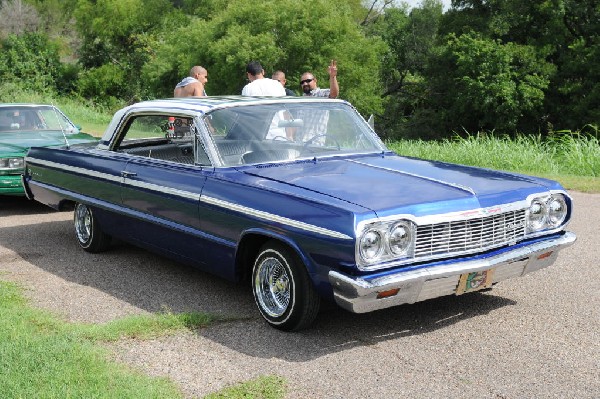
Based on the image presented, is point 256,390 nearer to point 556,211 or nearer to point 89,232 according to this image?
point 556,211

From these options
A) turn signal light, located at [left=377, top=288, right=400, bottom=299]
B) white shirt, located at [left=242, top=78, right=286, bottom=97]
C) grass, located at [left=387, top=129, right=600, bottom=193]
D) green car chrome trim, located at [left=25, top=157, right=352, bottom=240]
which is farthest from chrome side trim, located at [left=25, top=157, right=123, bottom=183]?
grass, located at [left=387, top=129, right=600, bottom=193]

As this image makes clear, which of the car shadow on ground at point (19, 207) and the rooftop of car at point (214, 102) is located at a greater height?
the rooftop of car at point (214, 102)

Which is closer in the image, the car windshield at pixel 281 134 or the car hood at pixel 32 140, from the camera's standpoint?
the car windshield at pixel 281 134

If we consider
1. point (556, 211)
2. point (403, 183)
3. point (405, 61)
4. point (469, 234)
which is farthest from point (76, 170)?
point (405, 61)

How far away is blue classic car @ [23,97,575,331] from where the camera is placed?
191 inches

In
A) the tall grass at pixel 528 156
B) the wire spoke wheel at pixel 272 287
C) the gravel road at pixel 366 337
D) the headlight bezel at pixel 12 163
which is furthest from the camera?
the tall grass at pixel 528 156

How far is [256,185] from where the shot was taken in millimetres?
5496

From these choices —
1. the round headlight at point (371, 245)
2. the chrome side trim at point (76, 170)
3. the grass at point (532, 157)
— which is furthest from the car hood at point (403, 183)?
the grass at point (532, 157)

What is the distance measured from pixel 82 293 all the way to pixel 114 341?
133 cm

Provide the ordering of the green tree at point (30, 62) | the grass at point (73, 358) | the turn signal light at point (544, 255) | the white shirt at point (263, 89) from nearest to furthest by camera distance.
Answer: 1. the grass at point (73, 358)
2. the turn signal light at point (544, 255)
3. the white shirt at point (263, 89)
4. the green tree at point (30, 62)

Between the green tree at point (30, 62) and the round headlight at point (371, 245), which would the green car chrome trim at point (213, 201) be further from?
the green tree at point (30, 62)

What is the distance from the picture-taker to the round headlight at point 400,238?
16.0ft

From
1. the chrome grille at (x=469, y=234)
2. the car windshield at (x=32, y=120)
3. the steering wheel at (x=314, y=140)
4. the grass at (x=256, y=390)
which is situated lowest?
the grass at (x=256, y=390)

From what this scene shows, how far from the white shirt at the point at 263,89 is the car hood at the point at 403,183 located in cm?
344
